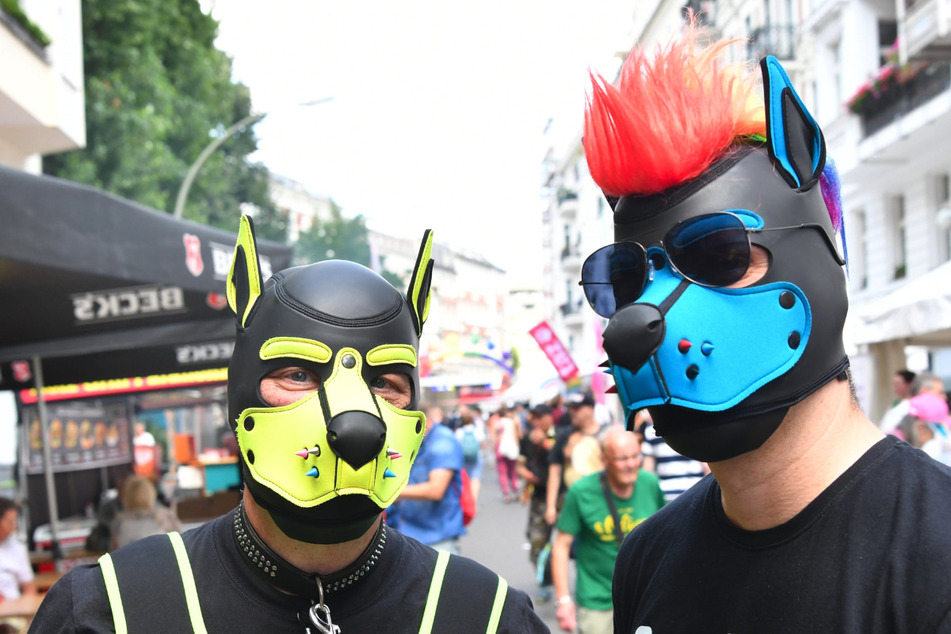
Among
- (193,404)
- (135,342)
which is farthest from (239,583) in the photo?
(193,404)

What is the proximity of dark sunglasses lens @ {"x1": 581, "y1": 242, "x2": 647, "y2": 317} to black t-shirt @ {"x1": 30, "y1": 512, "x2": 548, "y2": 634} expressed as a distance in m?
0.74

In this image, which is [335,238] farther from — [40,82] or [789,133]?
[789,133]

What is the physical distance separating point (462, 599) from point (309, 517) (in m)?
0.41

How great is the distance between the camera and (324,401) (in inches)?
79.4

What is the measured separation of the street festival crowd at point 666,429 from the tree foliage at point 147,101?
14.5 metres

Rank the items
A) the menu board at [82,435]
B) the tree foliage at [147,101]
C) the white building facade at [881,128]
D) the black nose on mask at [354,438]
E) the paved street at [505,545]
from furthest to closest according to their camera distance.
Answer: the tree foliage at [147,101]
the white building facade at [881,128]
the menu board at [82,435]
the paved street at [505,545]
the black nose on mask at [354,438]

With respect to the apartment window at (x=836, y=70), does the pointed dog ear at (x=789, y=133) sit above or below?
below

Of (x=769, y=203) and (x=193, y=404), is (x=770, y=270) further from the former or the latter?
(x=193, y=404)

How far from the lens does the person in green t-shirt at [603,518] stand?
5348mm

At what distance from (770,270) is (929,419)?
17.9 feet

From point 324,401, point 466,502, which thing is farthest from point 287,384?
point 466,502

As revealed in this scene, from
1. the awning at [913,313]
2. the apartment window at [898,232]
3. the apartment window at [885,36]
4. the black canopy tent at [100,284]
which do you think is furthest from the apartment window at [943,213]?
the black canopy tent at [100,284]

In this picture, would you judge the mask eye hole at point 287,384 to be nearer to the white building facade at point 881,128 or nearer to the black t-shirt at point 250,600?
the black t-shirt at point 250,600

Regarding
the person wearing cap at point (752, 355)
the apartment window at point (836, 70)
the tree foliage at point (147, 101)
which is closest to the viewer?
the person wearing cap at point (752, 355)
